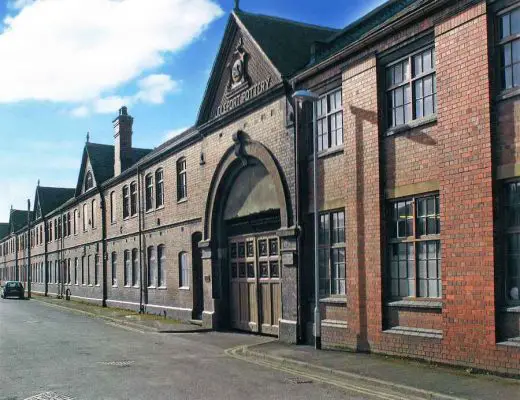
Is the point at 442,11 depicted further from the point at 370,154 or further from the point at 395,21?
the point at 370,154

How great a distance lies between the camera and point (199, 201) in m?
22.7

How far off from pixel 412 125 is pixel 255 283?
8252 mm

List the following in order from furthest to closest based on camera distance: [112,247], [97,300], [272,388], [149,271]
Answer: [97,300]
[112,247]
[149,271]
[272,388]

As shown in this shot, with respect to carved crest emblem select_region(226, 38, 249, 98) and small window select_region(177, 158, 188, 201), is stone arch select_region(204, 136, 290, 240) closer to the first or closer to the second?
carved crest emblem select_region(226, 38, 249, 98)

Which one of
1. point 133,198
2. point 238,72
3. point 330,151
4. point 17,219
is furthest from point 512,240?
point 17,219

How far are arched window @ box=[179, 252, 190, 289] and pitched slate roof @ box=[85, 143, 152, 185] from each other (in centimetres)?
1382

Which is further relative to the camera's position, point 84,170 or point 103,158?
point 84,170

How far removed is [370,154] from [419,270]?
2703 mm

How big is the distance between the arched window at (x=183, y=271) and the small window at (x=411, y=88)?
42.4ft

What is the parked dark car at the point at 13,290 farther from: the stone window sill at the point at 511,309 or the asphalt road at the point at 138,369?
the stone window sill at the point at 511,309

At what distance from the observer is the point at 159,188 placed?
2766cm

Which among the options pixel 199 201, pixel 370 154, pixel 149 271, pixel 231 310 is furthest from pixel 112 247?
pixel 370 154

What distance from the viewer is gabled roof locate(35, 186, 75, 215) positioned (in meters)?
60.2

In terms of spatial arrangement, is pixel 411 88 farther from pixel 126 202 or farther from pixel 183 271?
pixel 126 202
